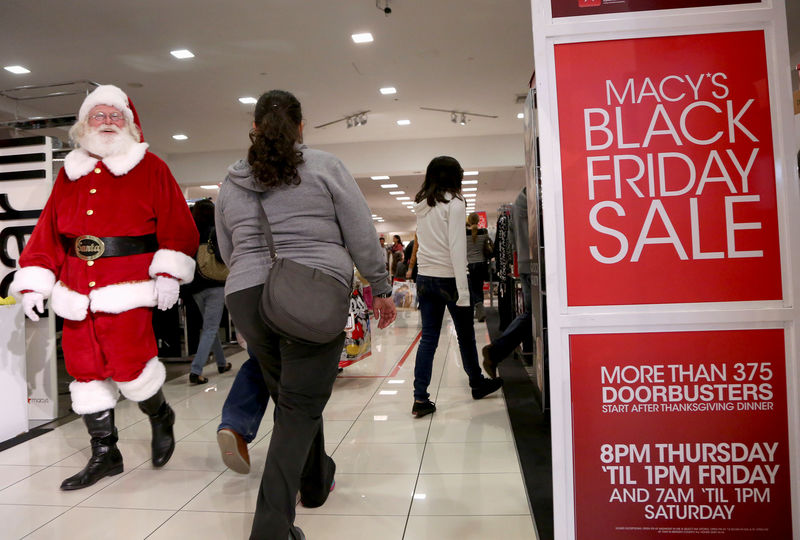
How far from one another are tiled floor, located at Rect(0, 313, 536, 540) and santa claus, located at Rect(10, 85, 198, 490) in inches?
7.9

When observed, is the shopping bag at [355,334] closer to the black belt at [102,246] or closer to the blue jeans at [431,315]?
the blue jeans at [431,315]

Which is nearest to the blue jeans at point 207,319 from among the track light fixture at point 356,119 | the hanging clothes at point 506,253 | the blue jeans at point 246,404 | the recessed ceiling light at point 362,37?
the blue jeans at point 246,404

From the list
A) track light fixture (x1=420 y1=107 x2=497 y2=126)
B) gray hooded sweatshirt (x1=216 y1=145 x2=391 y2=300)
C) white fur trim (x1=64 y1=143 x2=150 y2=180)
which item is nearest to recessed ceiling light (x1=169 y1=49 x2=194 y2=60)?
track light fixture (x1=420 y1=107 x2=497 y2=126)

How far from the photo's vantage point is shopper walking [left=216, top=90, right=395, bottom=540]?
1597mm

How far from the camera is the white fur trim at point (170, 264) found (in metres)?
2.42

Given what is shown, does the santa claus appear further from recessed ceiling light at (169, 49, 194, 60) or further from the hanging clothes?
recessed ceiling light at (169, 49, 194, 60)

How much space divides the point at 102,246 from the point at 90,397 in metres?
0.63

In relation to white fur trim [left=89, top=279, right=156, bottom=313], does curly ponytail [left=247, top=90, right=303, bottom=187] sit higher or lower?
higher

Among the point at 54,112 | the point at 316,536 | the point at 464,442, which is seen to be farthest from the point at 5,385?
the point at 54,112

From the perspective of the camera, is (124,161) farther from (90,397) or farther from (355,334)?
(355,334)

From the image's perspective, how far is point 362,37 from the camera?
6.53 meters

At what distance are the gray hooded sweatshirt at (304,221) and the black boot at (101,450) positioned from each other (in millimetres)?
1215

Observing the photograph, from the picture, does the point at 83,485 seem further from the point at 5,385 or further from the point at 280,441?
the point at 280,441

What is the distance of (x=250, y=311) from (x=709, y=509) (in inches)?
50.3
